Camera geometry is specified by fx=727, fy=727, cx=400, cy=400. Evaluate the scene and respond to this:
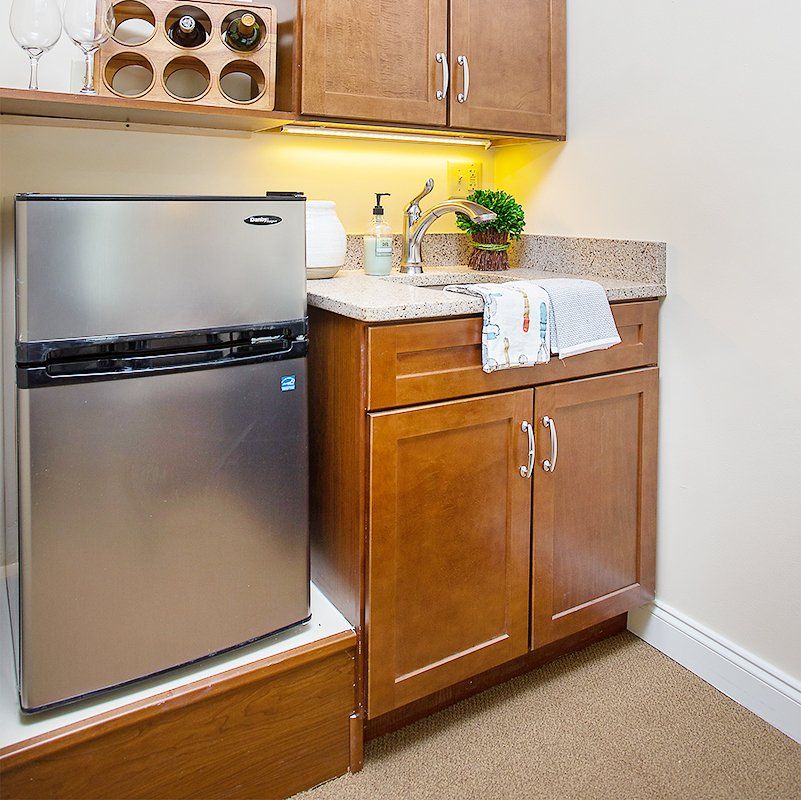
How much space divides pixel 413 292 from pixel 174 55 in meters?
0.77

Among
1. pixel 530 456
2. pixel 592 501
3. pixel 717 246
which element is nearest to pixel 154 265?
pixel 530 456

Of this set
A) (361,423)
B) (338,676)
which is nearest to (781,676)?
(338,676)

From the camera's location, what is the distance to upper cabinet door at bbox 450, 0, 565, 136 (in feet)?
6.43

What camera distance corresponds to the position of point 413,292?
168cm

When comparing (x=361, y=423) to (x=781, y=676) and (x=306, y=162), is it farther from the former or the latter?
(x=781, y=676)

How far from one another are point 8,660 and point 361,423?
0.85 meters

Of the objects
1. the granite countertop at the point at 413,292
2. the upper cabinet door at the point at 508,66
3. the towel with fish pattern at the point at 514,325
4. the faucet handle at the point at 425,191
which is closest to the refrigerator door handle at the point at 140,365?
the granite countertop at the point at 413,292

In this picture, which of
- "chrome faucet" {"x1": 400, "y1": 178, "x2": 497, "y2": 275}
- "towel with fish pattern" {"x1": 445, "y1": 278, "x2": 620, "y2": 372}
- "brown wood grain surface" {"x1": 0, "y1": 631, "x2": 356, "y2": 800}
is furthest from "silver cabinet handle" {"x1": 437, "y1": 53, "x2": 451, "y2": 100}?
"brown wood grain surface" {"x1": 0, "y1": 631, "x2": 356, "y2": 800}

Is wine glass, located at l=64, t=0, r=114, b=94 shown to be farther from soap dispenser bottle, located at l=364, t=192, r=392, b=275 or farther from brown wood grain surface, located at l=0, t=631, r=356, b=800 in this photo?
brown wood grain surface, located at l=0, t=631, r=356, b=800

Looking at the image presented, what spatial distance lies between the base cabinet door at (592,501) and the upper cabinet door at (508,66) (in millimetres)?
A: 795

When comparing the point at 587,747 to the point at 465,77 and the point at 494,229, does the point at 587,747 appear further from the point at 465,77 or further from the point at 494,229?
the point at 465,77

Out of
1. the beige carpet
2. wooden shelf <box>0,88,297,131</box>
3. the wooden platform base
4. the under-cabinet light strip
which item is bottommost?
the beige carpet

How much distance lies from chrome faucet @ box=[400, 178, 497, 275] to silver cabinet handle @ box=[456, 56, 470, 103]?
24 centimetres

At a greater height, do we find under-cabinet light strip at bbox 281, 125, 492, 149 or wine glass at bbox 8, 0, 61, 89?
wine glass at bbox 8, 0, 61, 89
